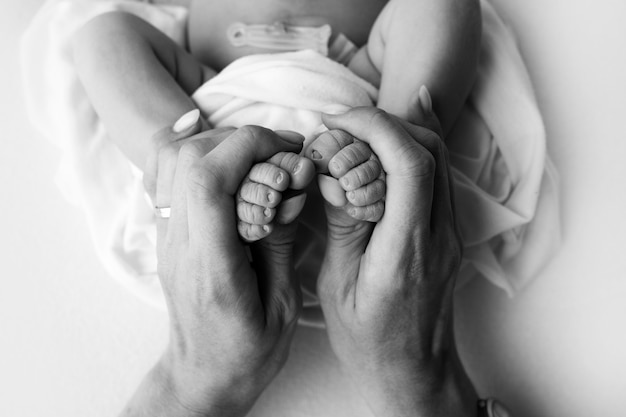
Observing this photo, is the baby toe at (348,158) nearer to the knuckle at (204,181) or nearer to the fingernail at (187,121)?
the knuckle at (204,181)

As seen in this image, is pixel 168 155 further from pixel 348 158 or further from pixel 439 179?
pixel 439 179

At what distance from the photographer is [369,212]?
2.62 feet

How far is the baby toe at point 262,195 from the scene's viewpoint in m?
0.76

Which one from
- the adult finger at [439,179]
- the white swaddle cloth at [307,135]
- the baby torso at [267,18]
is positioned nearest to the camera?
the adult finger at [439,179]

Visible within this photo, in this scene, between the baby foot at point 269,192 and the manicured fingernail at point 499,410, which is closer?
the baby foot at point 269,192

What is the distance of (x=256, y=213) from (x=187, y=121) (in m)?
0.23

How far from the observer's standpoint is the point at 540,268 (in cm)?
109

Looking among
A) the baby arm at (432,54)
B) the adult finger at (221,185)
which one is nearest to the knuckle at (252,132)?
the adult finger at (221,185)

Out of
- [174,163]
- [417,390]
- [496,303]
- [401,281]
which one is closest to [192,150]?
[174,163]

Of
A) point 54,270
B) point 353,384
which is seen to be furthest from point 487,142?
point 54,270

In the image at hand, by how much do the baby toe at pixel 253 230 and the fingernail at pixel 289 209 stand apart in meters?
0.03

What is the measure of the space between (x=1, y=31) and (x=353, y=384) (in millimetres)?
983

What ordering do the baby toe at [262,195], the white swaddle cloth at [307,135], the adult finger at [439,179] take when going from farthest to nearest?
the white swaddle cloth at [307,135]
the adult finger at [439,179]
the baby toe at [262,195]

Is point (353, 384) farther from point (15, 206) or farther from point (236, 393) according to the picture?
point (15, 206)
